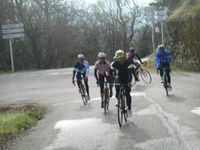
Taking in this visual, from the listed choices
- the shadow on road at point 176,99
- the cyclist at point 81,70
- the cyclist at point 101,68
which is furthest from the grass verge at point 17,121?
the shadow on road at point 176,99

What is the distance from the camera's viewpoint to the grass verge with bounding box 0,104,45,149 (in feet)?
48.4

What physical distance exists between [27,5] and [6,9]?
3.42 metres

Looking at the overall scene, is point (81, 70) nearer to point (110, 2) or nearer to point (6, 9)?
point (6, 9)

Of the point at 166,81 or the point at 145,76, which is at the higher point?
the point at 166,81

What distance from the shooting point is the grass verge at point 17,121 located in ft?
48.4

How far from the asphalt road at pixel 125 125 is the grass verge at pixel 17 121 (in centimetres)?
34

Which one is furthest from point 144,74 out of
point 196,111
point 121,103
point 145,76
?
point 121,103

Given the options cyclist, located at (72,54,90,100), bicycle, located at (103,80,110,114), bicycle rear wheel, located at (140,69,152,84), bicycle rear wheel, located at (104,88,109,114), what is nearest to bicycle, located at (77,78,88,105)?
cyclist, located at (72,54,90,100)

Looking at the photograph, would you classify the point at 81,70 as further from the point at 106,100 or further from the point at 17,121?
the point at 17,121

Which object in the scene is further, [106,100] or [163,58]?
[163,58]

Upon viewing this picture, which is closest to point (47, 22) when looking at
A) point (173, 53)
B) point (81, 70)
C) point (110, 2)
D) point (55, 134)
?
point (110, 2)

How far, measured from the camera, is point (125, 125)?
14.0 meters

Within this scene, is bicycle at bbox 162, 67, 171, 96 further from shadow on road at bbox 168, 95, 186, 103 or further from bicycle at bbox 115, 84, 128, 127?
bicycle at bbox 115, 84, 128, 127

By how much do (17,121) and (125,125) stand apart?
406cm
